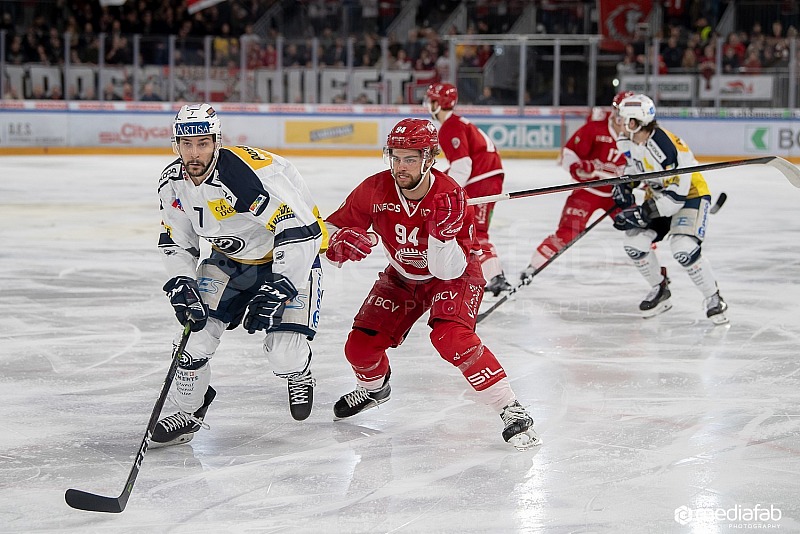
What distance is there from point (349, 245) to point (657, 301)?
266 centimetres

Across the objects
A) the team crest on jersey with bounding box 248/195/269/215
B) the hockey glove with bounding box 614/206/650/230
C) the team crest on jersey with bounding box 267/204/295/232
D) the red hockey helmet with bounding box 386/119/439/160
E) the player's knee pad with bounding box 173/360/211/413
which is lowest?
the player's knee pad with bounding box 173/360/211/413

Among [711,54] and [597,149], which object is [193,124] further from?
[711,54]

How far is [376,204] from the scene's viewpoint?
3416mm

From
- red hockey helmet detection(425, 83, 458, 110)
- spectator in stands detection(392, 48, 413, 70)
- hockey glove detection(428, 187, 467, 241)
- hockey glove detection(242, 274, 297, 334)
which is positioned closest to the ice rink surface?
hockey glove detection(242, 274, 297, 334)

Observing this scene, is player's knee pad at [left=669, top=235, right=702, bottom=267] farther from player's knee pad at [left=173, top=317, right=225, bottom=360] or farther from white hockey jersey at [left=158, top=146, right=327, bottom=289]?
player's knee pad at [left=173, top=317, right=225, bottom=360]

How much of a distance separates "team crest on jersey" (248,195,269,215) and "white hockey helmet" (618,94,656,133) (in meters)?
2.54

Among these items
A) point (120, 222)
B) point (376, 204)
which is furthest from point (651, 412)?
point (120, 222)

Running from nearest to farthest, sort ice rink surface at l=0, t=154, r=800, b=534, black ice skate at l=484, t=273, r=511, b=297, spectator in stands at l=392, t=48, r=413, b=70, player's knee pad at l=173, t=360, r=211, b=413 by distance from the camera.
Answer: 1. ice rink surface at l=0, t=154, r=800, b=534
2. player's knee pad at l=173, t=360, r=211, b=413
3. black ice skate at l=484, t=273, r=511, b=297
4. spectator in stands at l=392, t=48, r=413, b=70

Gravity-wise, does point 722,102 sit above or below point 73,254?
above

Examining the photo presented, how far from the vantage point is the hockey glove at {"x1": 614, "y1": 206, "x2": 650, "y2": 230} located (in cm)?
545

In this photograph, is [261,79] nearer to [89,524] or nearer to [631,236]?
[631,236]

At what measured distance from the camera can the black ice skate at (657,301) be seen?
5.53 meters

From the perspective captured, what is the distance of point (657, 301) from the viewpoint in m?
5.58

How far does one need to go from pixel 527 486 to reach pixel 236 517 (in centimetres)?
78
